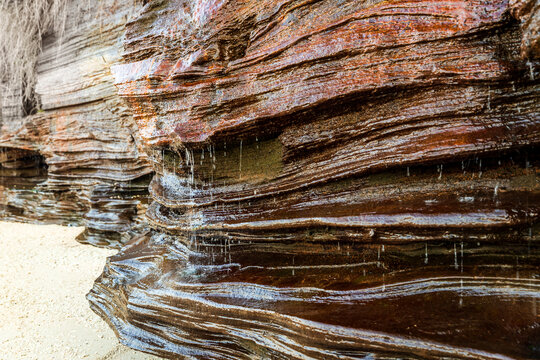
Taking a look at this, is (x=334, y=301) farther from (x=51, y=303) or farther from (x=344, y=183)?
(x=51, y=303)

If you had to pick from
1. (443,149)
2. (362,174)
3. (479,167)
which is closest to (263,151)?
(362,174)

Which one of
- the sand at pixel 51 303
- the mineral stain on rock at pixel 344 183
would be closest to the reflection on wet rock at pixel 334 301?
the mineral stain on rock at pixel 344 183

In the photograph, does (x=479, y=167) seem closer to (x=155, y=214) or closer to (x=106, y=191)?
(x=155, y=214)

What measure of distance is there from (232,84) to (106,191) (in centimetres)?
474

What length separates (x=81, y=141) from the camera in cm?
754

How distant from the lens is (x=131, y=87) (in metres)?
4.05

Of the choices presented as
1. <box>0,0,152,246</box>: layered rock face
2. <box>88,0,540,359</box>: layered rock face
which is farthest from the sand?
<box>0,0,152,246</box>: layered rock face

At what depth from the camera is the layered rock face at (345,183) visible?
2.32m

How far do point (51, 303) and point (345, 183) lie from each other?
4094 millimetres

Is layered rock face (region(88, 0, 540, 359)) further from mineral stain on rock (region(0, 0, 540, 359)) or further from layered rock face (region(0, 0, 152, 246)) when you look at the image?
layered rock face (region(0, 0, 152, 246))

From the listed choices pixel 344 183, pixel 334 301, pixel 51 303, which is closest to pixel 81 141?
pixel 51 303

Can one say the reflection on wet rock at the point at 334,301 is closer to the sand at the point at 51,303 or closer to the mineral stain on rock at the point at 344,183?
the mineral stain on rock at the point at 344,183

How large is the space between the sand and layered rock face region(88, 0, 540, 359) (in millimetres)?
270

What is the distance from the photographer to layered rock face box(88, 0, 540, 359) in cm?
232
